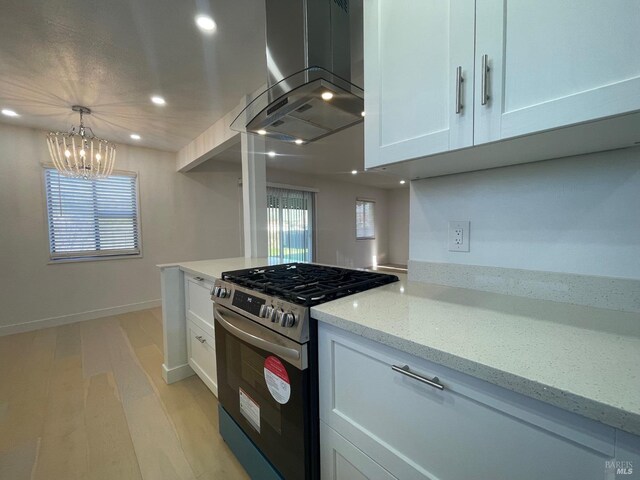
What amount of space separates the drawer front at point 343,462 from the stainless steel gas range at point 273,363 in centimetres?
3

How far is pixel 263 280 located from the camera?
50.4 inches

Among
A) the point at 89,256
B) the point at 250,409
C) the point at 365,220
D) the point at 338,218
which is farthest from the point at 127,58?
the point at 365,220

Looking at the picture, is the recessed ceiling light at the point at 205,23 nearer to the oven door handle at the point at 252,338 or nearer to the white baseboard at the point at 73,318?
the oven door handle at the point at 252,338

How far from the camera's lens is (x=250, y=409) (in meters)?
1.20

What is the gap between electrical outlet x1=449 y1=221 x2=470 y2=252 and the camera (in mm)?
1146

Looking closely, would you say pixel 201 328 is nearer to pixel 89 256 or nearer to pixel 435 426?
pixel 435 426

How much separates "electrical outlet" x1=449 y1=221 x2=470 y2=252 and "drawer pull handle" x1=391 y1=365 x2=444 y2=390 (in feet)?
2.26

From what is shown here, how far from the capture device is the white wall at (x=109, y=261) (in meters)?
3.02

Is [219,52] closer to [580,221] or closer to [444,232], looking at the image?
[444,232]

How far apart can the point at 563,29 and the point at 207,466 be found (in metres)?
2.18

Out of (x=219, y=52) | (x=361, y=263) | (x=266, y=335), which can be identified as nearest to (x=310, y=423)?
(x=266, y=335)

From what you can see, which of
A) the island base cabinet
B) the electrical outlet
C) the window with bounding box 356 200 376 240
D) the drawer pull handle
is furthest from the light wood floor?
the window with bounding box 356 200 376 240

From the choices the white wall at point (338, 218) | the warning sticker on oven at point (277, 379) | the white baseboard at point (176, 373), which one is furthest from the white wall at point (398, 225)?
the warning sticker on oven at point (277, 379)

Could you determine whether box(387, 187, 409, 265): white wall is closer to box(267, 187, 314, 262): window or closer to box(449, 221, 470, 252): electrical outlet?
box(267, 187, 314, 262): window
